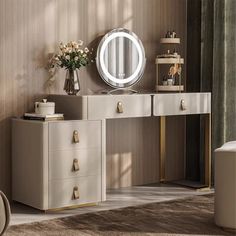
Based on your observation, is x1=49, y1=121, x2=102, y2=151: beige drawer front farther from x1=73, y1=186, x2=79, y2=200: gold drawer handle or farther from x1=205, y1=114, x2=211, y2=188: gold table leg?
x1=205, y1=114, x2=211, y2=188: gold table leg

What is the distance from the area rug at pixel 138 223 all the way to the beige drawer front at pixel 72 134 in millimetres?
487

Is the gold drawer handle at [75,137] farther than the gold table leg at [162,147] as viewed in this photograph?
No

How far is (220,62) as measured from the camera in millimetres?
5043

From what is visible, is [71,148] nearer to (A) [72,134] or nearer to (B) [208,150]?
(A) [72,134]

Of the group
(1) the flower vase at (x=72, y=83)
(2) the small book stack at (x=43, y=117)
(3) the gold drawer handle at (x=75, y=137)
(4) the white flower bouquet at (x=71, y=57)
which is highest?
(4) the white flower bouquet at (x=71, y=57)

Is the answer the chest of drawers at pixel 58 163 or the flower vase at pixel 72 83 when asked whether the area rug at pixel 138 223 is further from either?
the flower vase at pixel 72 83

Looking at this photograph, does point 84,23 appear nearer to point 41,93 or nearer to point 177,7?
point 41,93

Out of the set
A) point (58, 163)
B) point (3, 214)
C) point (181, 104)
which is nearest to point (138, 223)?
point (58, 163)

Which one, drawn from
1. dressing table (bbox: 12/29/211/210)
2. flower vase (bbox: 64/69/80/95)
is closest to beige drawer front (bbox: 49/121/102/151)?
dressing table (bbox: 12/29/211/210)

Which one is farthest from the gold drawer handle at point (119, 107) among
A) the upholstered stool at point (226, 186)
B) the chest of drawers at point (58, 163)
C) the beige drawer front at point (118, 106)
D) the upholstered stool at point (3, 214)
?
the upholstered stool at point (3, 214)

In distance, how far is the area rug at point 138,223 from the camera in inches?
142

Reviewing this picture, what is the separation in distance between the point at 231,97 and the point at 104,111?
1265mm

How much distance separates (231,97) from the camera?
5027 mm

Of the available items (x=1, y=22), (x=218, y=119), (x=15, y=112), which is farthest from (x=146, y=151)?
(x=1, y=22)
